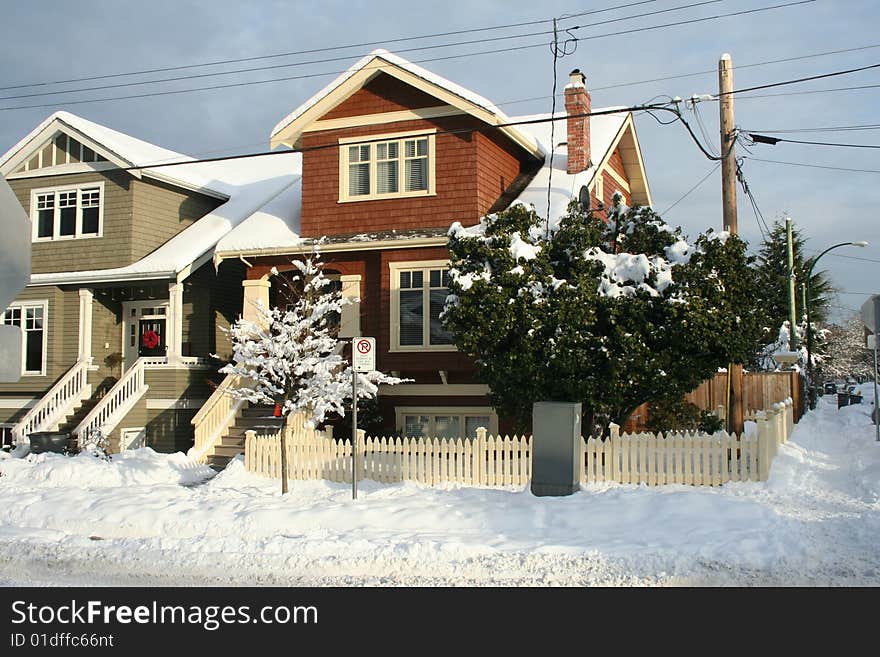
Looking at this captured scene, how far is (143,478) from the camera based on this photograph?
54.2 feet

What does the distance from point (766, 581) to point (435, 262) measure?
11909 millimetres

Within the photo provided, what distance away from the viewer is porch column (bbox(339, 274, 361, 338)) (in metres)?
19.9

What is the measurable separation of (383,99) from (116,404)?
990 centimetres

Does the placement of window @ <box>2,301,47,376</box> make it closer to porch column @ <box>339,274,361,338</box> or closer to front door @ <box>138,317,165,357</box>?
front door @ <box>138,317,165,357</box>

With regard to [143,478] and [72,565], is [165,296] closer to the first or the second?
[143,478]

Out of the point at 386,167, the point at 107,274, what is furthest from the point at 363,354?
the point at 107,274

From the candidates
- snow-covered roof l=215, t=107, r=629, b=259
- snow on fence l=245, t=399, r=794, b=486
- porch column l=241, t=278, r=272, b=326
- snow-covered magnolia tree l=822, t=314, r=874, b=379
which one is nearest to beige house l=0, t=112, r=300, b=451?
snow-covered roof l=215, t=107, r=629, b=259

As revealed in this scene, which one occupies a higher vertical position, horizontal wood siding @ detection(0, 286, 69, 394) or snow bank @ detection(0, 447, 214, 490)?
horizontal wood siding @ detection(0, 286, 69, 394)

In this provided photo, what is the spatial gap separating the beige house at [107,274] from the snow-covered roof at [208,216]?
6cm

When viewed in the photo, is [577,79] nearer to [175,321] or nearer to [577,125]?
[577,125]

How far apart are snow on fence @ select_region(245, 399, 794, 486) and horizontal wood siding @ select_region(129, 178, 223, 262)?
9488 mm

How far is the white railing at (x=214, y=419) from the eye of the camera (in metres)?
18.4

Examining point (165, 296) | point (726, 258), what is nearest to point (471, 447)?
point (726, 258)

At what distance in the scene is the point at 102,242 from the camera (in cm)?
2294
